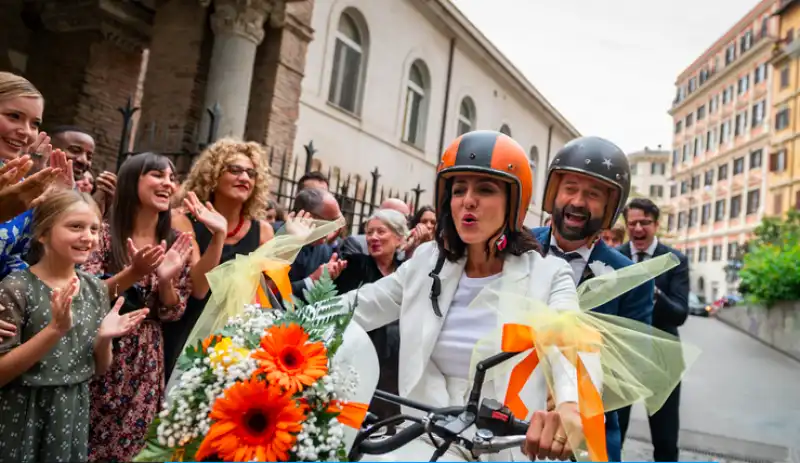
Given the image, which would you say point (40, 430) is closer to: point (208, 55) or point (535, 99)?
point (208, 55)

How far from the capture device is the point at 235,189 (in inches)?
162

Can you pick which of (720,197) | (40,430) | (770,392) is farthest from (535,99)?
(720,197)

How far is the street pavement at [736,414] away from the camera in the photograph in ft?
21.3

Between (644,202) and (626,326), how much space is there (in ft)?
12.5

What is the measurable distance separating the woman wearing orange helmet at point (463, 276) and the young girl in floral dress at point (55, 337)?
59.0 inches

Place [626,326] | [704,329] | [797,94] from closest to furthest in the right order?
[626,326]
[704,329]
[797,94]

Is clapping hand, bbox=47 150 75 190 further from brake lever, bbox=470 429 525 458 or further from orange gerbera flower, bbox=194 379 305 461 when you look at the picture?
brake lever, bbox=470 429 525 458

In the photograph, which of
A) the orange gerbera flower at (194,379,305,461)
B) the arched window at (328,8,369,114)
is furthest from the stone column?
the orange gerbera flower at (194,379,305,461)

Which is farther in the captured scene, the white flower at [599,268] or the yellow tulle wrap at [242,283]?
the white flower at [599,268]

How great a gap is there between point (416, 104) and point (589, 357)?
17353mm

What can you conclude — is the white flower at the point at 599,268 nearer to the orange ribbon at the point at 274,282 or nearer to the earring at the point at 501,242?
the earring at the point at 501,242

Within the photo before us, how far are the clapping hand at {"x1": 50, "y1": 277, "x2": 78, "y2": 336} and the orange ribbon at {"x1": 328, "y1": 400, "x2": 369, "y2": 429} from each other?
172cm

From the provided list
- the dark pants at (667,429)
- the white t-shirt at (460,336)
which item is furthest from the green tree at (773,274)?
the white t-shirt at (460,336)

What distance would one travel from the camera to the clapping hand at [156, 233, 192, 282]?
3.41 meters
